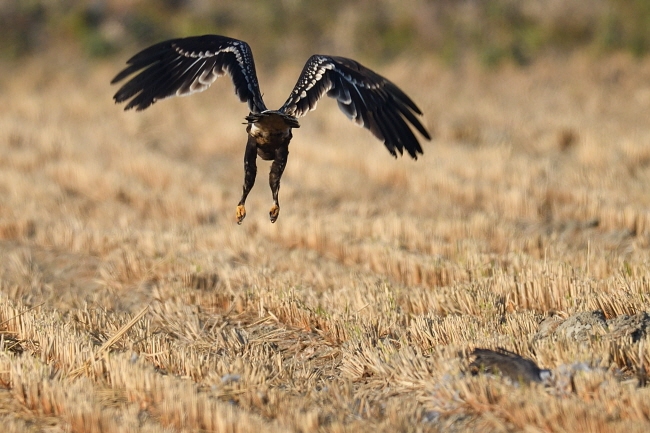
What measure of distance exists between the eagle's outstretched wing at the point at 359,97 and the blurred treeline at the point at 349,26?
11.5 metres

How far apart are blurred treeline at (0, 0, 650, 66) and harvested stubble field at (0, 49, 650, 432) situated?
1227mm

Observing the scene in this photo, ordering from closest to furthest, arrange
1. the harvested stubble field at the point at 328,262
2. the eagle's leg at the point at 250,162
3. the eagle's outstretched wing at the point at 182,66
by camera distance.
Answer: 1. the harvested stubble field at the point at 328,262
2. the eagle's leg at the point at 250,162
3. the eagle's outstretched wing at the point at 182,66

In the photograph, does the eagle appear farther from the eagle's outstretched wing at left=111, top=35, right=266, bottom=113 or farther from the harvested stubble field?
the harvested stubble field

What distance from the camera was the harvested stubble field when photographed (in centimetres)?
524

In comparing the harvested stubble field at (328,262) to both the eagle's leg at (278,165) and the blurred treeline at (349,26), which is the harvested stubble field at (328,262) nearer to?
the eagle's leg at (278,165)

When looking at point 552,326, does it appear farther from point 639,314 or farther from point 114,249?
point 114,249

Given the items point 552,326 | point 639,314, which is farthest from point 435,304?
point 639,314

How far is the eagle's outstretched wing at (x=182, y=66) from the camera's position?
7.31 m

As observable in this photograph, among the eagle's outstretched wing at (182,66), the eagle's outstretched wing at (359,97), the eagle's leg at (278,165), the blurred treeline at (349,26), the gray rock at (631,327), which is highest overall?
the blurred treeline at (349,26)

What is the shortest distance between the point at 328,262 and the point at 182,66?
2562mm

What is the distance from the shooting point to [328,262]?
29.6 feet

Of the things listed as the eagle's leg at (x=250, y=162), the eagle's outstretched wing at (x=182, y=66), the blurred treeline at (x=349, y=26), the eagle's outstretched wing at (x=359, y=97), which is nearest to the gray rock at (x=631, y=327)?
the eagle's outstretched wing at (x=359, y=97)

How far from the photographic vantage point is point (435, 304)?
23.2 ft

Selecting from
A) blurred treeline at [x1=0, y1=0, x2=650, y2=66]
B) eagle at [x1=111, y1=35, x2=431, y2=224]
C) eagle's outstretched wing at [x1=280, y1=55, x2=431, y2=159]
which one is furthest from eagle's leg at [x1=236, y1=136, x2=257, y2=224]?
blurred treeline at [x1=0, y1=0, x2=650, y2=66]
